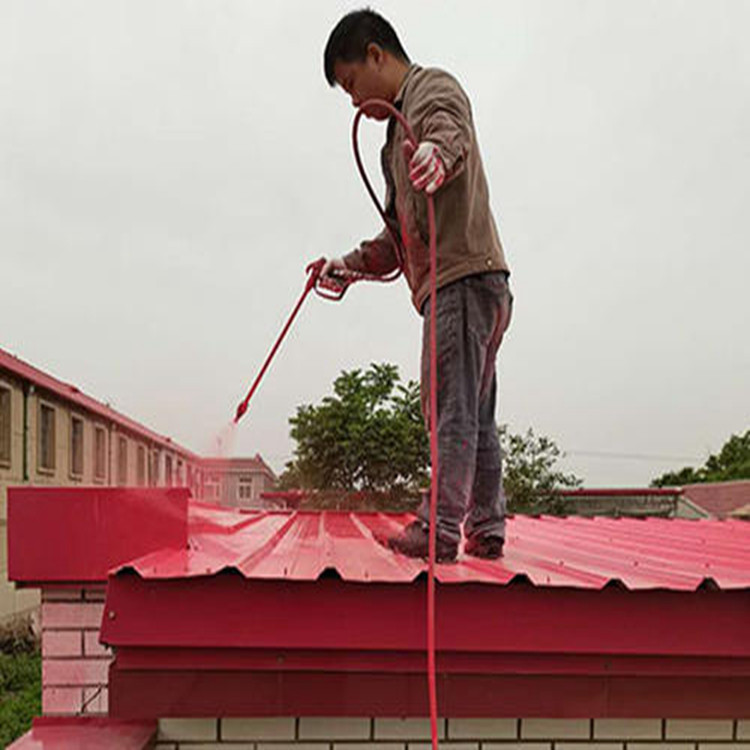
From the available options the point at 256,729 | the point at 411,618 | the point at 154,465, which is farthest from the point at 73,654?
the point at 154,465

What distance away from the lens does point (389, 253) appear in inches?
99.1

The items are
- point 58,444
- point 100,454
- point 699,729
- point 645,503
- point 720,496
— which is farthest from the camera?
point 720,496

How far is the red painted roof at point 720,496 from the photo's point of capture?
17625 mm

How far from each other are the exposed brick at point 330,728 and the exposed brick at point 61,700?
2.25ft

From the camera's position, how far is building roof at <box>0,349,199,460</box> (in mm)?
10469

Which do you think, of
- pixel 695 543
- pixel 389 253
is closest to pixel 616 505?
pixel 695 543

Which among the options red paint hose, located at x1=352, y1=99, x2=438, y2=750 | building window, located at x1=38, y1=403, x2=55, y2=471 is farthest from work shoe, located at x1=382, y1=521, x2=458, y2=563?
building window, located at x1=38, y1=403, x2=55, y2=471

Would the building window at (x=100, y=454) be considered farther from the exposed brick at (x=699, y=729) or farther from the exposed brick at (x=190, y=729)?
the exposed brick at (x=699, y=729)

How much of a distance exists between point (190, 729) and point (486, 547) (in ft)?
3.19

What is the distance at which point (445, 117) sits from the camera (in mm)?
1850

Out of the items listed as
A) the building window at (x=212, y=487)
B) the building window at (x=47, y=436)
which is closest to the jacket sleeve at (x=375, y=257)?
the building window at (x=212, y=487)

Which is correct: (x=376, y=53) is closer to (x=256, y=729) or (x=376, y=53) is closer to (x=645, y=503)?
(x=256, y=729)

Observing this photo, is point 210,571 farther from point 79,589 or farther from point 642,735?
point 642,735

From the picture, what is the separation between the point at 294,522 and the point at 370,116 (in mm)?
2205
